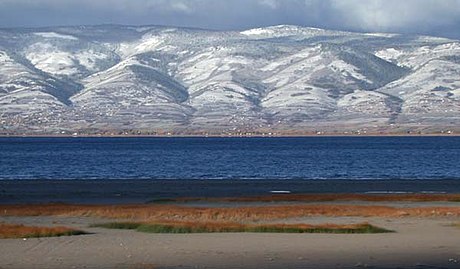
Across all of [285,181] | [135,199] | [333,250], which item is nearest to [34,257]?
[333,250]

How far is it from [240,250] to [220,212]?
59.1 feet

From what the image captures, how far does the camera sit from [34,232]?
46656 mm

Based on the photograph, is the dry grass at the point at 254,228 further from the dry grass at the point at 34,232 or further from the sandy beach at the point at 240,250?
the dry grass at the point at 34,232

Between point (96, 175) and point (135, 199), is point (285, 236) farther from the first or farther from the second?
point (96, 175)

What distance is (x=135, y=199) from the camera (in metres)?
79.2

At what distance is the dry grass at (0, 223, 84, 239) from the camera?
151ft

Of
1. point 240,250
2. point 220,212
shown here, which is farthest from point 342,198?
point 240,250

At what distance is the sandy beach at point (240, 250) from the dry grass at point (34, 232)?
96 centimetres

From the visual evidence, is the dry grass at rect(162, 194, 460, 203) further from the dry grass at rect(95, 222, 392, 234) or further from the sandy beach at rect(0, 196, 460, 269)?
the dry grass at rect(95, 222, 392, 234)

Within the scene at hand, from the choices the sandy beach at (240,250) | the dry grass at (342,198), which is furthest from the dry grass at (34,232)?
the dry grass at (342,198)

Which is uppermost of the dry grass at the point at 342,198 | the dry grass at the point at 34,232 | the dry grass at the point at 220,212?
the dry grass at the point at 34,232

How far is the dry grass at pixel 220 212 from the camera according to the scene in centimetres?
5775

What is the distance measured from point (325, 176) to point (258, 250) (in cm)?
7888

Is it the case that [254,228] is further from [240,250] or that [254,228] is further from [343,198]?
[343,198]
